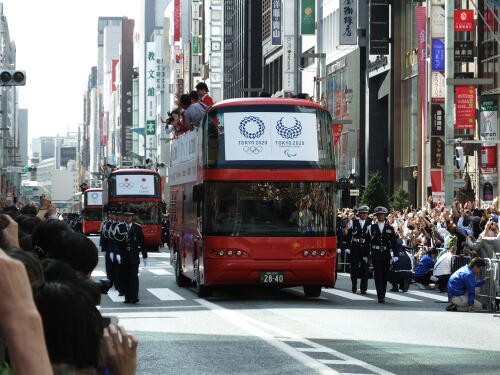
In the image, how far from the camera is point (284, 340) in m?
14.9

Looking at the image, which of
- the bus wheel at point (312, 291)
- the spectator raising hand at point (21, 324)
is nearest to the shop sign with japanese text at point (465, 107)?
the bus wheel at point (312, 291)

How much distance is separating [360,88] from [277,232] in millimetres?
44129

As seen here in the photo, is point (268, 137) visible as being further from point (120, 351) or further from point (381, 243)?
point (120, 351)

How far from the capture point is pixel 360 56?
2569 inches

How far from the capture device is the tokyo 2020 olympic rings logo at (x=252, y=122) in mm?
22219

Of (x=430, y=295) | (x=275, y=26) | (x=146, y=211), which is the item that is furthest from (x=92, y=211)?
(x=430, y=295)

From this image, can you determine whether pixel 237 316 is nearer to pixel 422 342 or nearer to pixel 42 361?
pixel 422 342

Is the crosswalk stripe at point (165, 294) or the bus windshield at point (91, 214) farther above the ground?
the bus windshield at point (91, 214)

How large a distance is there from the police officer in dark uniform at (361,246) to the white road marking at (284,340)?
4294 mm

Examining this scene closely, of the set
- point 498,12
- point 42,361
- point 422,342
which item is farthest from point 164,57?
point 42,361

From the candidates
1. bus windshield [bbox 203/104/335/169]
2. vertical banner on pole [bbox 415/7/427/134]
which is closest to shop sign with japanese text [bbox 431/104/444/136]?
vertical banner on pole [bbox 415/7/427/134]

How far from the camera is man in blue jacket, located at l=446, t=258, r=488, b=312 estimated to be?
20453 mm

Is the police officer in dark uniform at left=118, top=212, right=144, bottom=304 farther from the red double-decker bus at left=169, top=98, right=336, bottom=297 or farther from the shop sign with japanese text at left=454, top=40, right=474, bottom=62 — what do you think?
the shop sign with japanese text at left=454, top=40, right=474, bottom=62

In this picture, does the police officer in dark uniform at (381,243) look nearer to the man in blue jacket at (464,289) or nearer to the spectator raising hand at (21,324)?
the man in blue jacket at (464,289)
